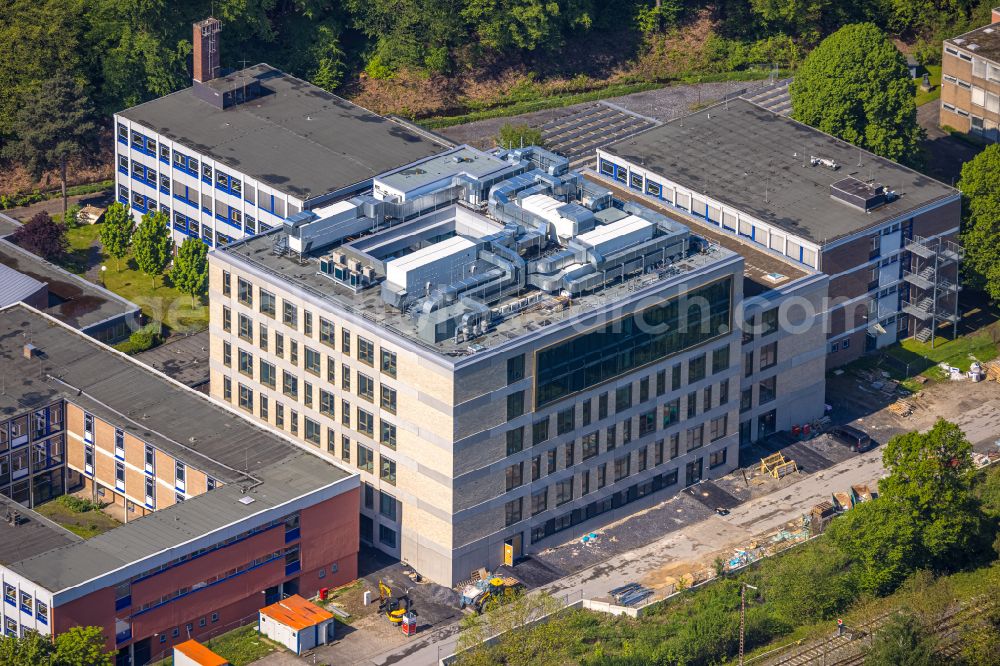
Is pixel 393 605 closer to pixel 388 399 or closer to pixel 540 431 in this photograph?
pixel 388 399

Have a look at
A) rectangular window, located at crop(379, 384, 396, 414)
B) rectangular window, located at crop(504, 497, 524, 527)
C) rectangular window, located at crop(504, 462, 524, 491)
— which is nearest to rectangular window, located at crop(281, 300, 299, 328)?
rectangular window, located at crop(379, 384, 396, 414)

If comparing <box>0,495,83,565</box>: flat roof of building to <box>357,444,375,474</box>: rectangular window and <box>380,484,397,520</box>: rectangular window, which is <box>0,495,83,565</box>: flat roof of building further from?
<box>380,484,397,520</box>: rectangular window

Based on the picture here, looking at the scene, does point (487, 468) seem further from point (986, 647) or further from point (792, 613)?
point (986, 647)

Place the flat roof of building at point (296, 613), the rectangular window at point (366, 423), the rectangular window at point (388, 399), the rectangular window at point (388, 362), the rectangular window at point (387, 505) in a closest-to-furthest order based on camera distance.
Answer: the flat roof of building at point (296, 613) < the rectangular window at point (388, 362) < the rectangular window at point (388, 399) < the rectangular window at point (366, 423) < the rectangular window at point (387, 505)

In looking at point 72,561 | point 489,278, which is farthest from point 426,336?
point 72,561

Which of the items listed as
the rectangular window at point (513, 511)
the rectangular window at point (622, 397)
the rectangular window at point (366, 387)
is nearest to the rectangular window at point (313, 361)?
the rectangular window at point (366, 387)

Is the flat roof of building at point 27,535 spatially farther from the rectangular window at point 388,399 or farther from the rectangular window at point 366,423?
the rectangular window at point 388,399
